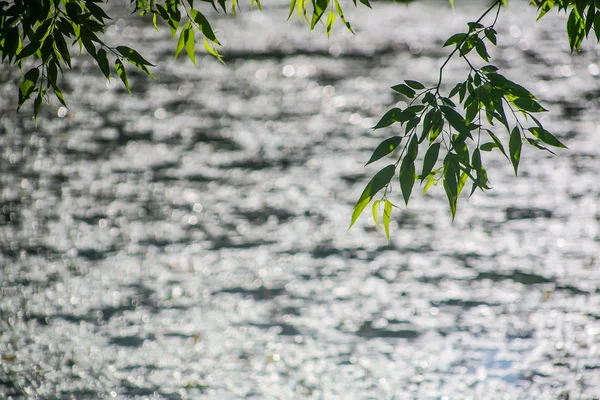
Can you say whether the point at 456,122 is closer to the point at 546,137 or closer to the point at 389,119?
the point at 389,119

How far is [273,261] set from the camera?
8.98 metres

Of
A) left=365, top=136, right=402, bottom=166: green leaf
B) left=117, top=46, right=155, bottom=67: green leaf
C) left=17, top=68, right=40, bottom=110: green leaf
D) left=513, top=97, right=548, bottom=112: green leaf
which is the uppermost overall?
left=117, top=46, right=155, bottom=67: green leaf

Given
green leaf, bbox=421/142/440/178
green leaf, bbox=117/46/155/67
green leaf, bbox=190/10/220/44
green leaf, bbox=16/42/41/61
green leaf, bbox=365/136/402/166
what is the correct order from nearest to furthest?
green leaf, bbox=421/142/440/178
green leaf, bbox=365/136/402/166
green leaf, bbox=16/42/41/61
green leaf, bbox=117/46/155/67
green leaf, bbox=190/10/220/44

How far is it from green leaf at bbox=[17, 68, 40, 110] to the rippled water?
3399 mm

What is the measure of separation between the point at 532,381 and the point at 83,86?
12876 mm

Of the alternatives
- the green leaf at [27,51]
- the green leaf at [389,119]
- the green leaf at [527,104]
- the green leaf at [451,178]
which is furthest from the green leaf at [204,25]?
the green leaf at [527,104]

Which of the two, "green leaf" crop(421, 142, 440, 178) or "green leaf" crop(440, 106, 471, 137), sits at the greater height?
"green leaf" crop(440, 106, 471, 137)

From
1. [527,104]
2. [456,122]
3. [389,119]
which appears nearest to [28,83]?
[389,119]

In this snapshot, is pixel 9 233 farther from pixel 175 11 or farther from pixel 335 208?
pixel 175 11

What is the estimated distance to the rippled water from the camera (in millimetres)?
6688

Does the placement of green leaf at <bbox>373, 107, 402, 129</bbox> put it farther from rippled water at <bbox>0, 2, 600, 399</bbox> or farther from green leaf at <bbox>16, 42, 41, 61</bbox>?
rippled water at <bbox>0, 2, 600, 399</bbox>

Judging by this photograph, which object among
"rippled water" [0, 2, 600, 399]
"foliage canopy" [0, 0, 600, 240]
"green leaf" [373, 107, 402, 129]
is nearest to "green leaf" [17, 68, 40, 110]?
"foliage canopy" [0, 0, 600, 240]

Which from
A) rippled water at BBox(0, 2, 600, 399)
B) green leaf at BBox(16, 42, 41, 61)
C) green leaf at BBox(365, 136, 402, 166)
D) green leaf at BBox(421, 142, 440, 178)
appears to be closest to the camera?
green leaf at BBox(421, 142, 440, 178)

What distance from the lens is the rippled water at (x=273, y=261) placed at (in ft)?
21.9
